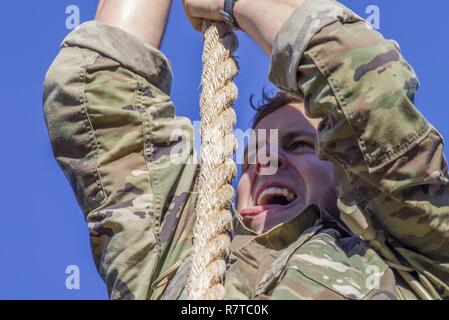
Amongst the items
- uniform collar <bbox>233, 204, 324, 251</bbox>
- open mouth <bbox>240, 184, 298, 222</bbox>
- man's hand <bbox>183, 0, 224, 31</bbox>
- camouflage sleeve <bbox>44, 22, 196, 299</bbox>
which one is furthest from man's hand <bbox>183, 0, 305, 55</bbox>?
open mouth <bbox>240, 184, 298, 222</bbox>

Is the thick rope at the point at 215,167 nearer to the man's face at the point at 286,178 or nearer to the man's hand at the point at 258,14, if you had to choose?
the man's hand at the point at 258,14

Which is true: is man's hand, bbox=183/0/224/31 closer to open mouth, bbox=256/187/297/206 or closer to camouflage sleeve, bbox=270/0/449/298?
camouflage sleeve, bbox=270/0/449/298

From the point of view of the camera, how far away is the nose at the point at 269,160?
254 cm

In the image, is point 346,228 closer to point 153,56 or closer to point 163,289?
point 163,289

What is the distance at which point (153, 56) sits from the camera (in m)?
2.41

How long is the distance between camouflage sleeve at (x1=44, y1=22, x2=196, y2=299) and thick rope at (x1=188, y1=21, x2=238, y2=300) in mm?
251

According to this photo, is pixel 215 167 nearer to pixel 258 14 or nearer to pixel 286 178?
pixel 258 14

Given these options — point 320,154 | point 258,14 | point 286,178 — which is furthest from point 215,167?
point 286,178

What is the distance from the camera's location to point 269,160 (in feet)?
8.43

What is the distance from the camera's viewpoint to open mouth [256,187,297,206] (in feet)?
8.29

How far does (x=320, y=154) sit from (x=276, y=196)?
485mm

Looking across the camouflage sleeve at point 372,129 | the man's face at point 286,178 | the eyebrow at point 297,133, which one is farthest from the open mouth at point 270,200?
the camouflage sleeve at point 372,129

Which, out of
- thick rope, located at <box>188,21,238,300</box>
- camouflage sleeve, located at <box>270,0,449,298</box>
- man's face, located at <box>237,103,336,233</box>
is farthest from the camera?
man's face, located at <box>237,103,336,233</box>
